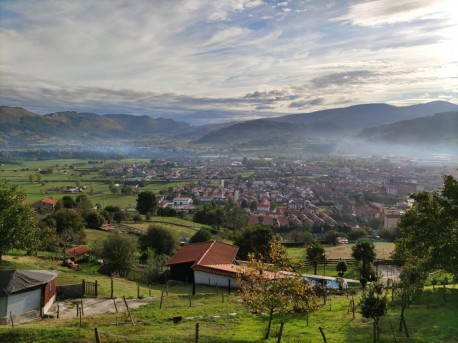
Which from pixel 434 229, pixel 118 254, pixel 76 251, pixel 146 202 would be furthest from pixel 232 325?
pixel 146 202

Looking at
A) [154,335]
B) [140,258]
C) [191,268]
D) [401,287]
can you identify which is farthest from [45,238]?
[401,287]

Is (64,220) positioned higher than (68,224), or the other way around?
(64,220)

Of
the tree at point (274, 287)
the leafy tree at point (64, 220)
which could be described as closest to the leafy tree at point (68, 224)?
the leafy tree at point (64, 220)

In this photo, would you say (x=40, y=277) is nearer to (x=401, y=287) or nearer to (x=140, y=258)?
(x=401, y=287)

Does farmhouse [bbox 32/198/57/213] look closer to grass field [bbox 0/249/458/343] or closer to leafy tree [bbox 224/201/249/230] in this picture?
leafy tree [bbox 224/201/249/230]

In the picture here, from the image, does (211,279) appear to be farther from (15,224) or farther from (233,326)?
(15,224)

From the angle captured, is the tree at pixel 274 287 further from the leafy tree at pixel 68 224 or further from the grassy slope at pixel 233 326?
the leafy tree at pixel 68 224
